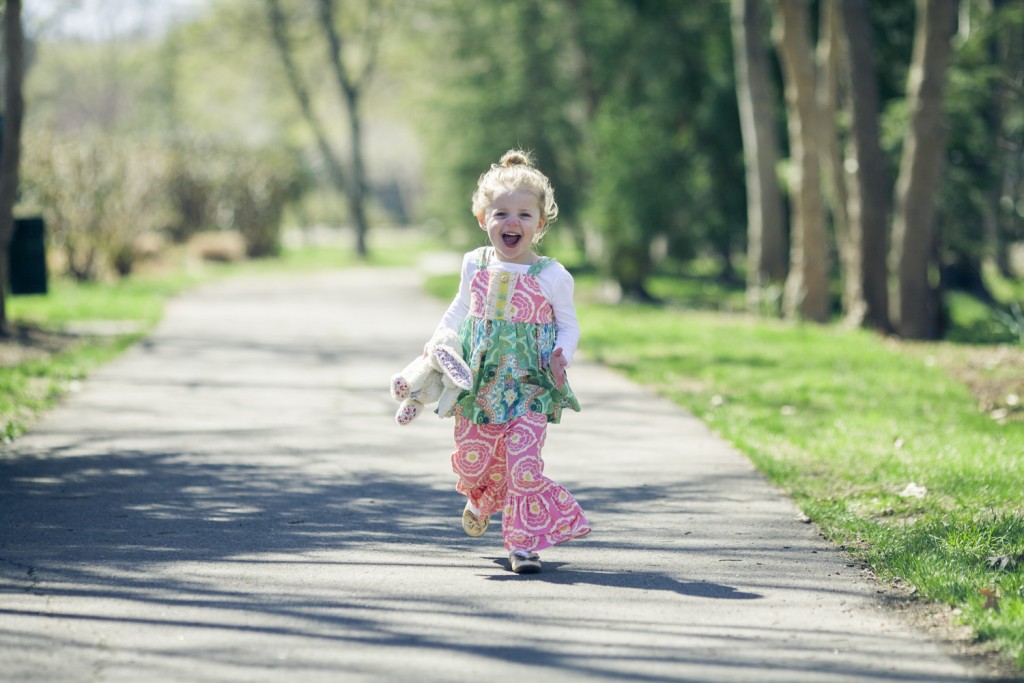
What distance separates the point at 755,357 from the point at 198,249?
65.1ft

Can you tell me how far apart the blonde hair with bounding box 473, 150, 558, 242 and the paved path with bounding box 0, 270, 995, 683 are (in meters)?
1.47

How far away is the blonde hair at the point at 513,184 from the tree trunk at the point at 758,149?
13.9m

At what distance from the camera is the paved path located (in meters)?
4.36

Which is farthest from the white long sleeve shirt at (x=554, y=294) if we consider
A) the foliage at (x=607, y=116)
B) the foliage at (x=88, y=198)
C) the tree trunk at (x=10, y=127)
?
the foliage at (x=607, y=116)

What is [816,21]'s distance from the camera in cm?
2461

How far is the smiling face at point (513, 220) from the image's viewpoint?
5648 mm

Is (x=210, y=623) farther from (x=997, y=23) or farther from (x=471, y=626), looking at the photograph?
(x=997, y=23)

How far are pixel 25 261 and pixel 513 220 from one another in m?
11.0

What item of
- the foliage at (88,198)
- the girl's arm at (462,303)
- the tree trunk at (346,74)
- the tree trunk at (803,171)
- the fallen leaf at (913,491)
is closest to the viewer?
the girl's arm at (462,303)

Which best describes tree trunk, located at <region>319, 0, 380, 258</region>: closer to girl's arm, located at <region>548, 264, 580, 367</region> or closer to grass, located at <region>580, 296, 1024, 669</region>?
grass, located at <region>580, 296, 1024, 669</region>

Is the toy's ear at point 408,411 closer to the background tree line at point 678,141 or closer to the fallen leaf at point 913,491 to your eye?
the fallen leaf at point 913,491

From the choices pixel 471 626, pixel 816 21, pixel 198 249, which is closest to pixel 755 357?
pixel 471 626

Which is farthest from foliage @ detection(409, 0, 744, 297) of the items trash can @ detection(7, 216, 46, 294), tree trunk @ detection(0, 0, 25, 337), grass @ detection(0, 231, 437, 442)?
tree trunk @ detection(0, 0, 25, 337)

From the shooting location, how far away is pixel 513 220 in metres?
5.66
